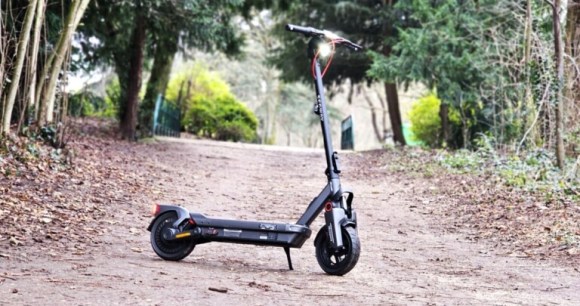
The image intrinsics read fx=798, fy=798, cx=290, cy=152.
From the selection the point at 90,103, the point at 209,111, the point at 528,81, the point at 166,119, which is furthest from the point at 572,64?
the point at 209,111

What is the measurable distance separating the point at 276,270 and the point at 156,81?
15.4 metres

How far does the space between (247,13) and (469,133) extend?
22.4 ft

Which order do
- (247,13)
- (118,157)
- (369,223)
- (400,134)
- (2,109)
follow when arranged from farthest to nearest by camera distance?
1. (400,134)
2. (247,13)
3. (118,157)
4. (2,109)
5. (369,223)

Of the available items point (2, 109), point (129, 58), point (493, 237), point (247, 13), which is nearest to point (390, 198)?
point (493, 237)

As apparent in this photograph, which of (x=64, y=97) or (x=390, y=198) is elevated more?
(x=64, y=97)

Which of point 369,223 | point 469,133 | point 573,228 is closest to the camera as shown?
point 573,228

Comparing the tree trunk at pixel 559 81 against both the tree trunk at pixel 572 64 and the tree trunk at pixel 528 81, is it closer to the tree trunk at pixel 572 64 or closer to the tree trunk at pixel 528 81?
the tree trunk at pixel 572 64

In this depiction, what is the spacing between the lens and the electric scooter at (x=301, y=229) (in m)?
5.84

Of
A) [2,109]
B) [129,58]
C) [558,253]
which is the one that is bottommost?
[558,253]

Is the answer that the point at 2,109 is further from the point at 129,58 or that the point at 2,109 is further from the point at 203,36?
the point at 129,58

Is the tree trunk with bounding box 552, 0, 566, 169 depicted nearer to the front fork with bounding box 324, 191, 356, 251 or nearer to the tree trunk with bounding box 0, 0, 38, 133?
the front fork with bounding box 324, 191, 356, 251

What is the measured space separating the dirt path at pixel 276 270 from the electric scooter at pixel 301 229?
15cm

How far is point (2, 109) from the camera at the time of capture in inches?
418

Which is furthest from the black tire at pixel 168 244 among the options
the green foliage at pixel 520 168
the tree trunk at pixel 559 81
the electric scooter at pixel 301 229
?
the tree trunk at pixel 559 81
